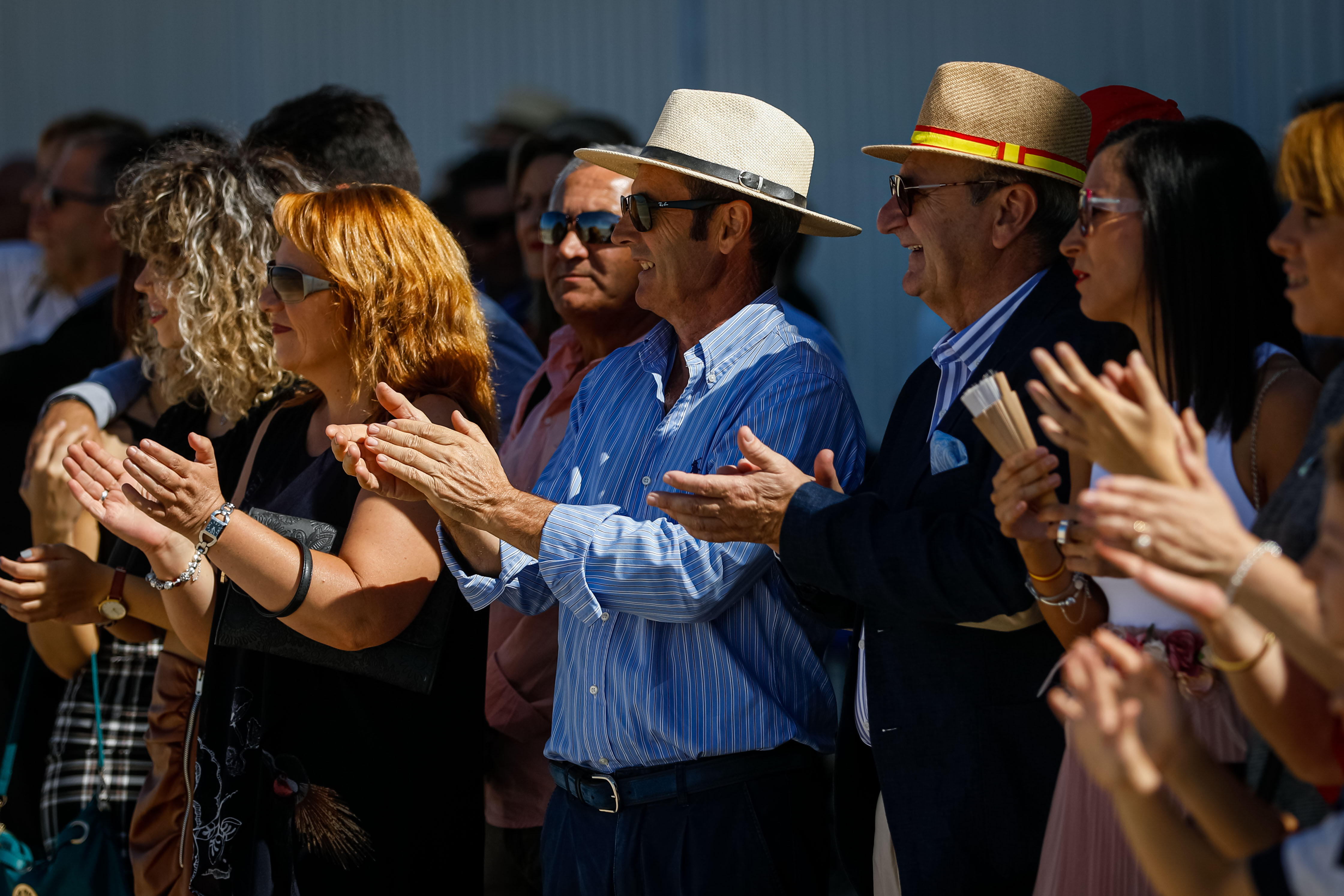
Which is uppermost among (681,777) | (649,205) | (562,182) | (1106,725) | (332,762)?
(649,205)

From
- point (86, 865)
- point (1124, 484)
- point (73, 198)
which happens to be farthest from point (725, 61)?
point (1124, 484)

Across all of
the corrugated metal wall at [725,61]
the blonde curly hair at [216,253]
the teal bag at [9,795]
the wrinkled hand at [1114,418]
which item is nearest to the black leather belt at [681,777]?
the wrinkled hand at [1114,418]

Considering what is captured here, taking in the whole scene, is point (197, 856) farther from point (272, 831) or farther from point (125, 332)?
point (125, 332)

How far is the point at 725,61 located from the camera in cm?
599

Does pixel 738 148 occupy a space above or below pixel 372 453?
above

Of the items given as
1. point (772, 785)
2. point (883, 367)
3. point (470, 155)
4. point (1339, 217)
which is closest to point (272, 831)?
point (772, 785)

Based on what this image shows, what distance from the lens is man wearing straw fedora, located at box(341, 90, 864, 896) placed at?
8.82 feet

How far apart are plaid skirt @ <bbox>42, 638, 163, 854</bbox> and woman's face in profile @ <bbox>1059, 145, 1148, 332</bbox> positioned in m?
2.75

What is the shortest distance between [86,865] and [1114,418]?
119 inches

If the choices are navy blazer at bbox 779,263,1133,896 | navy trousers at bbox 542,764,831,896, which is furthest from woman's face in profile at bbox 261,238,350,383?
navy blazer at bbox 779,263,1133,896

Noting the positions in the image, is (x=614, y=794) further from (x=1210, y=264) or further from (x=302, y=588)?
(x=1210, y=264)

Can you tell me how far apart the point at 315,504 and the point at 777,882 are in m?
1.38

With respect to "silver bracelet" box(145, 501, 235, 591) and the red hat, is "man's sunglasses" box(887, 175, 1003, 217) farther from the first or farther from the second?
"silver bracelet" box(145, 501, 235, 591)

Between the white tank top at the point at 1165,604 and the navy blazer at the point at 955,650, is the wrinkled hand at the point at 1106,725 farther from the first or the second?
the navy blazer at the point at 955,650
